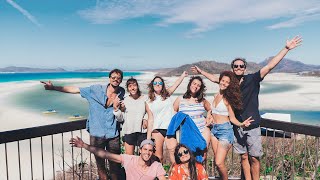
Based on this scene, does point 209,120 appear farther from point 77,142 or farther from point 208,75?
point 77,142

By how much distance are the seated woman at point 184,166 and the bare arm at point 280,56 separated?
1.39 meters

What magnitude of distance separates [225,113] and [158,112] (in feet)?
2.87

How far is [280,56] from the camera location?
14.0 feet

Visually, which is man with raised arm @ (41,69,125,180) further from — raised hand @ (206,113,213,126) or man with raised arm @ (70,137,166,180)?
raised hand @ (206,113,213,126)

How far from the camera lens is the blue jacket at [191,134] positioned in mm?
4230

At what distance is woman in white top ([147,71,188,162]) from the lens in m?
4.43

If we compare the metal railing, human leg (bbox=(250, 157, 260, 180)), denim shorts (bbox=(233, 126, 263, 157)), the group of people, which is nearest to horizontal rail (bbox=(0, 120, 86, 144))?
the metal railing

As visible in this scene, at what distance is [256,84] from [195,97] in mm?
807

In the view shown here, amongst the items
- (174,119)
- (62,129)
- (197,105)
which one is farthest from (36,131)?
(197,105)

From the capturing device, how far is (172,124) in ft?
14.0

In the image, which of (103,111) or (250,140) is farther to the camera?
(250,140)

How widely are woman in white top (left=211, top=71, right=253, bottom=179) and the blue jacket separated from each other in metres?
0.20

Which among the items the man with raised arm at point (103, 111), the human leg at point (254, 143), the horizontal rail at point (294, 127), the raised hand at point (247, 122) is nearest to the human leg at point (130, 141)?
the man with raised arm at point (103, 111)

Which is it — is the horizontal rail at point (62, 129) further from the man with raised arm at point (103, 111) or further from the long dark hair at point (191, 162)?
the long dark hair at point (191, 162)
